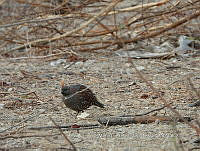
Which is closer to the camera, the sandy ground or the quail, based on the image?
the sandy ground

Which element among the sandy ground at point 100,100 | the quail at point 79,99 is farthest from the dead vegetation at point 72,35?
the quail at point 79,99

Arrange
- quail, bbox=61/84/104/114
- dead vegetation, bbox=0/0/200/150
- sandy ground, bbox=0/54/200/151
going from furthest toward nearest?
dead vegetation, bbox=0/0/200/150
quail, bbox=61/84/104/114
sandy ground, bbox=0/54/200/151

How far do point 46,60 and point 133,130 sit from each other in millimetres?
2861

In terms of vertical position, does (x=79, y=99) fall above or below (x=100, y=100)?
above

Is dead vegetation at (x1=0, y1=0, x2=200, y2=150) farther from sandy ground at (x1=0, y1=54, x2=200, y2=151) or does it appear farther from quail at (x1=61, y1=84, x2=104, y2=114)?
quail at (x1=61, y1=84, x2=104, y2=114)

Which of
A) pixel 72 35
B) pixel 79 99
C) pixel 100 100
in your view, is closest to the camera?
pixel 79 99

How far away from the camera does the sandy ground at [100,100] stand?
8.32 ft

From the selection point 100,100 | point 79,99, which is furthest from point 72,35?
point 79,99

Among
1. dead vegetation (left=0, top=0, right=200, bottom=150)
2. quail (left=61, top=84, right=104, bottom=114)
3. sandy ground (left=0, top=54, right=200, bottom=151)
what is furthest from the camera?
dead vegetation (left=0, top=0, right=200, bottom=150)

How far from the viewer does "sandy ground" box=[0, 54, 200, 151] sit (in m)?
2.54

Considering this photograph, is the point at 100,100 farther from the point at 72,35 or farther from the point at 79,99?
the point at 72,35

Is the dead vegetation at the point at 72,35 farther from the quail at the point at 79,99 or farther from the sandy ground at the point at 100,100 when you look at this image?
the quail at the point at 79,99

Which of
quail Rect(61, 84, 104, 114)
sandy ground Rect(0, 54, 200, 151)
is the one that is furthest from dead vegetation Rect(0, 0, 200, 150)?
quail Rect(61, 84, 104, 114)

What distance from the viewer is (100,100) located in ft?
12.3
